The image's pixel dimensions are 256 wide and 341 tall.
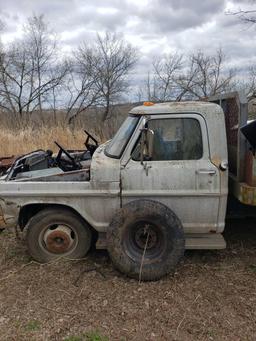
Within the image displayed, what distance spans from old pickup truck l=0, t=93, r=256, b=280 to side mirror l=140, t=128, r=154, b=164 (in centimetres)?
1

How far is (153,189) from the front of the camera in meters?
4.06

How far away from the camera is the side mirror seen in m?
3.95

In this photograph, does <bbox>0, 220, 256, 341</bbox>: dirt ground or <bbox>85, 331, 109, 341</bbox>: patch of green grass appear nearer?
<bbox>85, 331, 109, 341</bbox>: patch of green grass

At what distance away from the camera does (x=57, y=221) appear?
435 cm

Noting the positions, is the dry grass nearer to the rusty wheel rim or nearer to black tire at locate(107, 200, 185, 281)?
the rusty wheel rim

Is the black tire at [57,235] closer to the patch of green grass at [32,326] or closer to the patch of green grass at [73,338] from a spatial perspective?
the patch of green grass at [32,326]

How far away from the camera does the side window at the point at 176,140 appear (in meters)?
4.05

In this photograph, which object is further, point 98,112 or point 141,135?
point 98,112

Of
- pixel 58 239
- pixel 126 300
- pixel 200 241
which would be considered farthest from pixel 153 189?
pixel 58 239

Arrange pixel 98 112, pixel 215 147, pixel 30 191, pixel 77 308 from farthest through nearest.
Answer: pixel 98 112
pixel 30 191
pixel 215 147
pixel 77 308

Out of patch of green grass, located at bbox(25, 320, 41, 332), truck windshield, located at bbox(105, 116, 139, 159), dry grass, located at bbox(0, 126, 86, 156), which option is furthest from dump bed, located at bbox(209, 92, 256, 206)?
dry grass, located at bbox(0, 126, 86, 156)

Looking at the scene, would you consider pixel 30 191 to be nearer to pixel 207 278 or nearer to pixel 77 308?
pixel 77 308

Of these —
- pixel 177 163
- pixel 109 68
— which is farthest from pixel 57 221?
pixel 109 68

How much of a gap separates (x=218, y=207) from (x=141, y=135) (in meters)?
1.18
